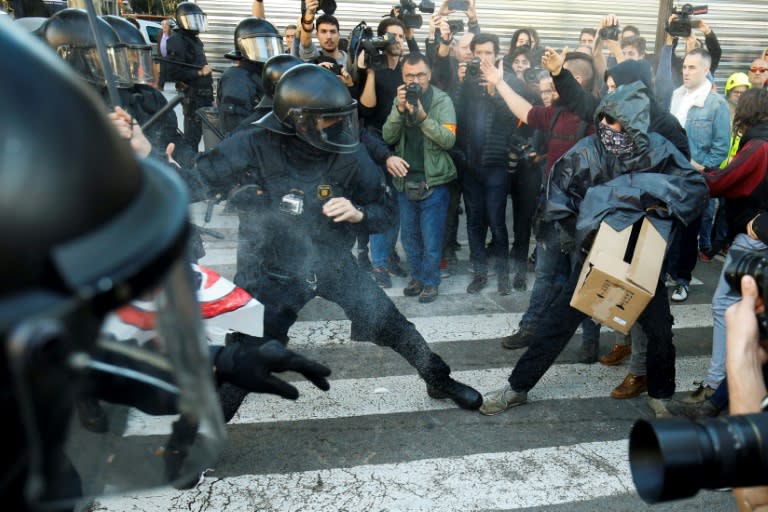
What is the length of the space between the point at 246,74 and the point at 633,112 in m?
4.08

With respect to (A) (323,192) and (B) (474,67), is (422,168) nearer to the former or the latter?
(B) (474,67)

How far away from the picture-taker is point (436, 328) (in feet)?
17.6

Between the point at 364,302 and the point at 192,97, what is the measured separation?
594cm

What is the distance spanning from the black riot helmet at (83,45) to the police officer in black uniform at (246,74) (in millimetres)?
1398

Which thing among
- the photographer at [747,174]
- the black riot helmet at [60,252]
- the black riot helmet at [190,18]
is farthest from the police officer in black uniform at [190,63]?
the black riot helmet at [60,252]

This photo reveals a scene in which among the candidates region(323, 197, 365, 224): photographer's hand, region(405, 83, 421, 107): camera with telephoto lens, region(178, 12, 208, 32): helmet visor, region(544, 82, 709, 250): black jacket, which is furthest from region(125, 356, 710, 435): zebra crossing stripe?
region(178, 12, 208, 32): helmet visor

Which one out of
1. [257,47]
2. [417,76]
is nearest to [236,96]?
[257,47]

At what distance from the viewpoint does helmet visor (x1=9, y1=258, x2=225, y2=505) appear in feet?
2.72

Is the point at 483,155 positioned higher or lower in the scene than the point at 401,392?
higher

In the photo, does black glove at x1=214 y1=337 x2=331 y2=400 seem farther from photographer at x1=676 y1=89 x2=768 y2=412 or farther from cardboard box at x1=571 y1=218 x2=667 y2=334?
photographer at x1=676 y1=89 x2=768 y2=412

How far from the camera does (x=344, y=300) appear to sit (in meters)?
3.72

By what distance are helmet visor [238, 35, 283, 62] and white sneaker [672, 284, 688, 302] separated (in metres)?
4.24

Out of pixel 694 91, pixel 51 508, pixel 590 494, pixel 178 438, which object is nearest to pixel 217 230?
pixel 694 91

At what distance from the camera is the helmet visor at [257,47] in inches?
272
